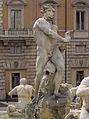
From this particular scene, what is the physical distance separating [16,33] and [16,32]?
0.26 feet

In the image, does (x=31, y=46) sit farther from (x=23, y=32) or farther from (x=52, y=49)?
(x=52, y=49)

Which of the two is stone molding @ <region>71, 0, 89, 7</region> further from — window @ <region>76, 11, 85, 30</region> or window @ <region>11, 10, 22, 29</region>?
window @ <region>11, 10, 22, 29</region>

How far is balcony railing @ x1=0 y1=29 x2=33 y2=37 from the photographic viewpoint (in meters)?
26.0

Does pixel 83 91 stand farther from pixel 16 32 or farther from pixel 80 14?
pixel 80 14

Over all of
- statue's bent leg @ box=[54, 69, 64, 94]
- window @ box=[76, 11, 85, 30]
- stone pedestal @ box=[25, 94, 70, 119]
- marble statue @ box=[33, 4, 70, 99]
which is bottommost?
stone pedestal @ box=[25, 94, 70, 119]

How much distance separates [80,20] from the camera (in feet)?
90.1

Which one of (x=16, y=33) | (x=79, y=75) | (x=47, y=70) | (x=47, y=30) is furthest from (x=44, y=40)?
(x=79, y=75)

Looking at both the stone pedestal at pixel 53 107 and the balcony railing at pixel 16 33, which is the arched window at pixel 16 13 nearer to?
the balcony railing at pixel 16 33

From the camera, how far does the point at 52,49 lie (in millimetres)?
7035

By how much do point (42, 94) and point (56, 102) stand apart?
0.42m

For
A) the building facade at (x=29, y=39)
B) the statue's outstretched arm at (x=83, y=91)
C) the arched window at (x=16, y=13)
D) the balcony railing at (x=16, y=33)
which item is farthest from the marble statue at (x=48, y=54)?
the arched window at (x=16, y=13)

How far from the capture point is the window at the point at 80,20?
27.4 meters

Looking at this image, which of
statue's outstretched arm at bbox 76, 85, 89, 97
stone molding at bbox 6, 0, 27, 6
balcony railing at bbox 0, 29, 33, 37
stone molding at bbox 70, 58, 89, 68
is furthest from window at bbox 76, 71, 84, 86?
statue's outstretched arm at bbox 76, 85, 89, 97

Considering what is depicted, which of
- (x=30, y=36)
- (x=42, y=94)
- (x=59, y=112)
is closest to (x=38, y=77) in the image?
(x=42, y=94)
